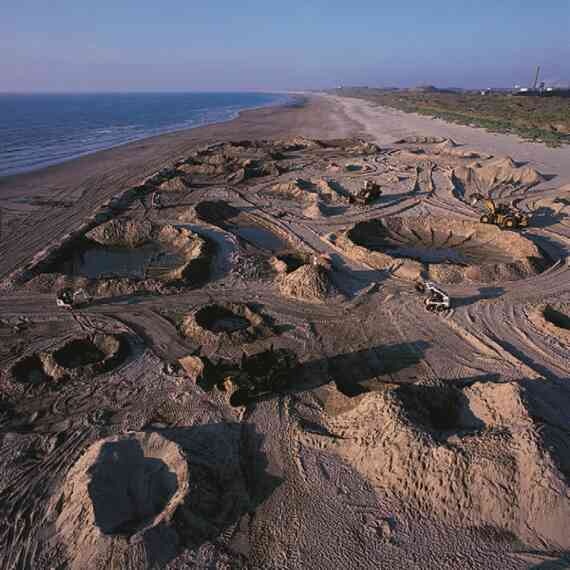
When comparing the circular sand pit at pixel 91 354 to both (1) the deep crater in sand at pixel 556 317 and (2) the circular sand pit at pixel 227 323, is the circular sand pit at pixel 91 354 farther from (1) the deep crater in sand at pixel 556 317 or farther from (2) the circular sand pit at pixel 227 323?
(1) the deep crater in sand at pixel 556 317

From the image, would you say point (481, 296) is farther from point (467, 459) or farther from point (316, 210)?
point (316, 210)

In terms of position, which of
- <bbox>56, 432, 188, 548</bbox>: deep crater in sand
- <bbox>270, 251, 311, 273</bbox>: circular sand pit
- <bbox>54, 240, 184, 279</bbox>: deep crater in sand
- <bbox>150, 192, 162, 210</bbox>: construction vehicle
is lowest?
<bbox>54, 240, 184, 279</bbox>: deep crater in sand

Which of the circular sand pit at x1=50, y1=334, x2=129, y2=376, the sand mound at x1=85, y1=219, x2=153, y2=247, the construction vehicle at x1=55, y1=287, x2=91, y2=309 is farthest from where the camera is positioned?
the sand mound at x1=85, y1=219, x2=153, y2=247

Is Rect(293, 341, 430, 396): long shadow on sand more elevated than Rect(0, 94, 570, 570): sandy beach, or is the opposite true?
Rect(0, 94, 570, 570): sandy beach

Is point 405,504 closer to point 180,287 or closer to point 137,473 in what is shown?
point 137,473

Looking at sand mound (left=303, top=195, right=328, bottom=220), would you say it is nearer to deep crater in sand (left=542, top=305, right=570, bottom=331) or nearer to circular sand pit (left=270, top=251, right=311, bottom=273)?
circular sand pit (left=270, top=251, right=311, bottom=273)

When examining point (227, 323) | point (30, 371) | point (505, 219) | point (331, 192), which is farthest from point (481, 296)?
point (30, 371)

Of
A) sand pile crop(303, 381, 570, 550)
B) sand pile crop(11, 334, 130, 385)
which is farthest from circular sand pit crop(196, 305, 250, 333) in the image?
sand pile crop(303, 381, 570, 550)
